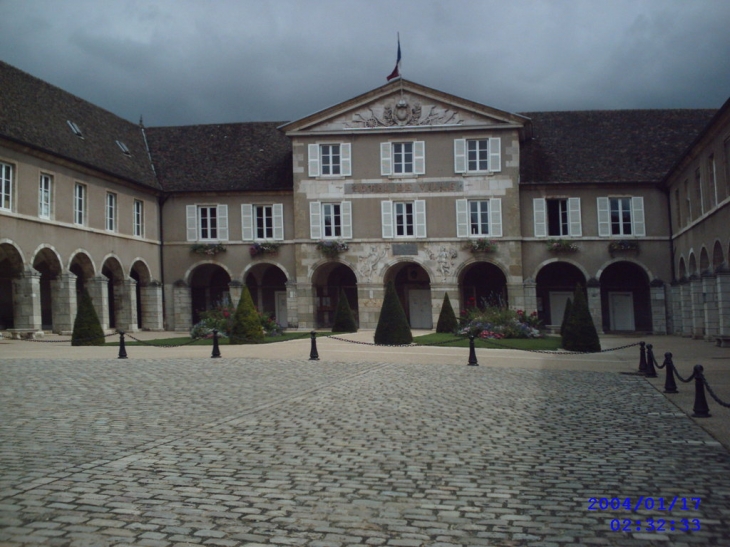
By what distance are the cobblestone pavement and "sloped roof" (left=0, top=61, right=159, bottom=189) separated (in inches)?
640

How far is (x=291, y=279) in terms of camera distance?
3378 cm

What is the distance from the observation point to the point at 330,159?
1312 inches

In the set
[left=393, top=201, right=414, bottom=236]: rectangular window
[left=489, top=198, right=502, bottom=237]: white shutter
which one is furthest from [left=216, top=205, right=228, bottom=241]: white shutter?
[left=489, top=198, right=502, bottom=237]: white shutter

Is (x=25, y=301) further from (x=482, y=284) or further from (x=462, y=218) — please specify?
(x=482, y=284)

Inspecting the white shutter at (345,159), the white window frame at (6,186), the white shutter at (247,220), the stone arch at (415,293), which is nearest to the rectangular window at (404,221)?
the stone arch at (415,293)

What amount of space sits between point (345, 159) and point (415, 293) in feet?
23.9

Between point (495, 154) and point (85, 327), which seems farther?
point (495, 154)

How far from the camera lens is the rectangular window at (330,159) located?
33312mm

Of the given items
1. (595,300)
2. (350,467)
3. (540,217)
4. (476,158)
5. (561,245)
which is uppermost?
(476,158)

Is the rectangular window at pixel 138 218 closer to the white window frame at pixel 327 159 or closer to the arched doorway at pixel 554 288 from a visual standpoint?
the white window frame at pixel 327 159

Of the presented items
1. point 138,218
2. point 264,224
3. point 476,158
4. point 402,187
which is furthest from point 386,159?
point 138,218

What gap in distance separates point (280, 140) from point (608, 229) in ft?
53.1

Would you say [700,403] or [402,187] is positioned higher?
[402,187]

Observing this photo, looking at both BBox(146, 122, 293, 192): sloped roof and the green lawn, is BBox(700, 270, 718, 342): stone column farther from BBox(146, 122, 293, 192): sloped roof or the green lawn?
BBox(146, 122, 293, 192): sloped roof
